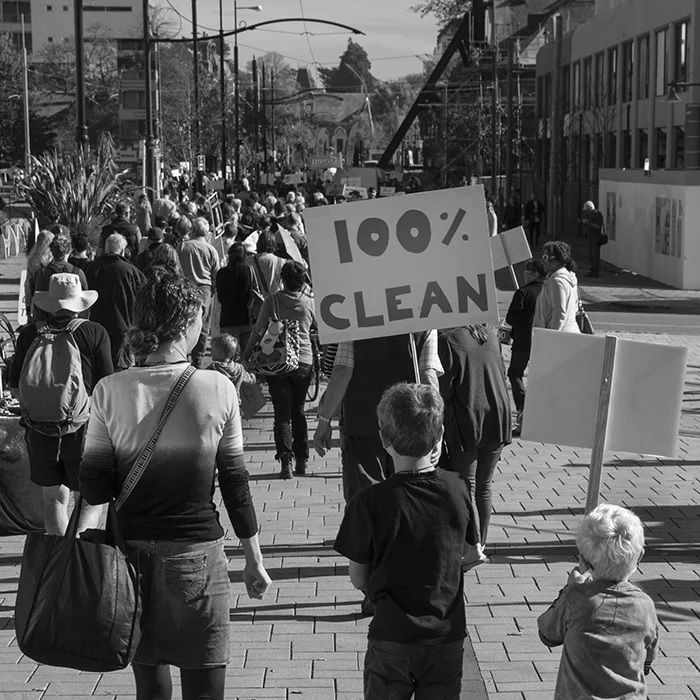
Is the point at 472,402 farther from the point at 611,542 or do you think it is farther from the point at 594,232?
the point at 594,232

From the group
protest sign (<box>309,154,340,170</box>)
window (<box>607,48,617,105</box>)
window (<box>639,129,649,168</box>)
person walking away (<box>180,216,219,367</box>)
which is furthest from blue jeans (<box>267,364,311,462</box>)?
protest sign (<box>309,154,340,170</box>)

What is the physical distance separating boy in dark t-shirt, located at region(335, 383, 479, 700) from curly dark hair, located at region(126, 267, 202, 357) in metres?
0.74

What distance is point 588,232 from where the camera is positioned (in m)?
31.7

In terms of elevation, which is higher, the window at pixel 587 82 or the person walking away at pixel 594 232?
the window at pixel 587 82

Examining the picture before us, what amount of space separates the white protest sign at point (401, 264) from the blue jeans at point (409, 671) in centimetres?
231

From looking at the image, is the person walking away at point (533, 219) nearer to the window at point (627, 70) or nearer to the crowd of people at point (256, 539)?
the window at point (627, 70)

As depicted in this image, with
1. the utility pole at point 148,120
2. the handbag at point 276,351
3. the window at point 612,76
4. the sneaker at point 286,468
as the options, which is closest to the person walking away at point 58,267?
the handbag at point 276,351

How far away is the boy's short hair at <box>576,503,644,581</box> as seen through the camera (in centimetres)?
415

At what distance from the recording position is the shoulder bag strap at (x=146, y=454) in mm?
4148

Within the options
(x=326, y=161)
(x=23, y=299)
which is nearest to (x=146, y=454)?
(x=23, y=299)

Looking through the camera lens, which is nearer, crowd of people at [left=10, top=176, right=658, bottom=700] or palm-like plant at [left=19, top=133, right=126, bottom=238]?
crowd of people at [left=10, top=176, right=658, bottom=700]

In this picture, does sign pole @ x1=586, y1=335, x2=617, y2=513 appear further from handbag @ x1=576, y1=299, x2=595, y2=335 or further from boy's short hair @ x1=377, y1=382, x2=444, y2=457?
handbag @ x1=576, y1=299, x2=595, y2=335

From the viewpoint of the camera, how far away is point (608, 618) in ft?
13.7

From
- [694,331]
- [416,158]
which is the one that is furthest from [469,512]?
[416,158]
